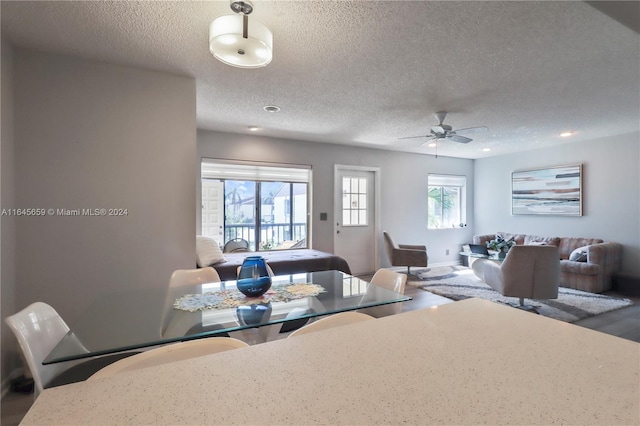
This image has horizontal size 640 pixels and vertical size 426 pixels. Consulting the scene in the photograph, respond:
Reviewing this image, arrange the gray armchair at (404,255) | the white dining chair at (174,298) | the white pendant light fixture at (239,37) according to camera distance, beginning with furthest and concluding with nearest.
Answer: the gray armchair at (404,255) → the white pendant light fixture at (239,37) → the white dining chair at (174,298)

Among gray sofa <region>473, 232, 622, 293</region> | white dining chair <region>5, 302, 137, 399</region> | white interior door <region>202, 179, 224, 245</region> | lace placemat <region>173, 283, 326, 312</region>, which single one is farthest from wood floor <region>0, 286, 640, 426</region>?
white interior door <region>202, 179, 224, 245</region>

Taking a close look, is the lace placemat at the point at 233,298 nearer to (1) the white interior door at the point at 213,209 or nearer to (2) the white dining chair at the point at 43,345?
(2) the white dining chair at the point at 43,345

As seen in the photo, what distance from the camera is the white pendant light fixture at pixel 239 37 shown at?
1.67 m

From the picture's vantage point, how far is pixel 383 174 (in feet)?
19.4

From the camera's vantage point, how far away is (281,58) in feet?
7.70

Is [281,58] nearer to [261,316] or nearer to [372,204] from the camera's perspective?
[261,316]

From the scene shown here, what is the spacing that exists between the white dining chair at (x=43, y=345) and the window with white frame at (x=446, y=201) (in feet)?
20.3

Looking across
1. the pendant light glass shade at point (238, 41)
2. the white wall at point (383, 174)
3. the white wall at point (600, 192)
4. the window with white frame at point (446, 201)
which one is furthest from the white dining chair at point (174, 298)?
the white wall at point (600, 192)

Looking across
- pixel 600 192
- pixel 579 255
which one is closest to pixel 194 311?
pixel 579 255

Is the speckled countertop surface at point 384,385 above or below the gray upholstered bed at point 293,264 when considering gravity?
above

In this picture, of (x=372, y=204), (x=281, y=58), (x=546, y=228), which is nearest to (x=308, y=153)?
(x=372, y=204)

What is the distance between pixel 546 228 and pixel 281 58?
227 inches

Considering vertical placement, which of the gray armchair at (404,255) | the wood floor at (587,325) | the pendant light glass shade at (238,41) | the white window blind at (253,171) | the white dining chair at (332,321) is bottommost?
the wood floor at (587,325)

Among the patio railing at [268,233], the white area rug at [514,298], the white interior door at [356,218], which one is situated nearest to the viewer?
the white area rug at [514,298]
